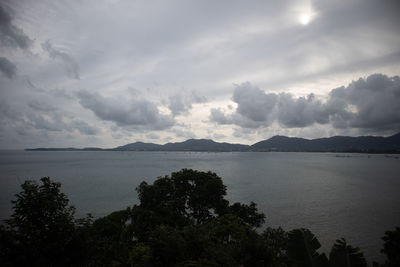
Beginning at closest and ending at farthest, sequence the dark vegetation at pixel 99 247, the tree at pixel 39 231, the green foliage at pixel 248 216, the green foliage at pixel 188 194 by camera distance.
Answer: the dark vegetation at pixel 99 247
the tree at pixel 39 231
the green foliage at pixel 188 194
the green foliage at pixel 248 216

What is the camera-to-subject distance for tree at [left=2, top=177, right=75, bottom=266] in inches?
318

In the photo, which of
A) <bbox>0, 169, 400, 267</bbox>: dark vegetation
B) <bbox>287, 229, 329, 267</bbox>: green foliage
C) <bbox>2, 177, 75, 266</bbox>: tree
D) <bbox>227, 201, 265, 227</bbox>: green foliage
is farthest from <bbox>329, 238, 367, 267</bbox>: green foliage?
<bbox>227, 201, 265, 227</bbox>: green foliage

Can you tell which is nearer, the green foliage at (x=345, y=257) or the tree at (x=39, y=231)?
the green foliage at (x=345, y=257)

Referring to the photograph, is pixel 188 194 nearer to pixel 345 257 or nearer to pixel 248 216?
pixel 248 216

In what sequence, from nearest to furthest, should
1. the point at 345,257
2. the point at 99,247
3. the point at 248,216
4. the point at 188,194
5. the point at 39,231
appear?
1. the point at 345,257
2. the point at 39,231
3. the point at 99,247
4. the point at 188,194
5. the point at 248,216

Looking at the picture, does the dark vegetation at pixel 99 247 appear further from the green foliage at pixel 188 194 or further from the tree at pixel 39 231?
the green foliage at pixel 188 194

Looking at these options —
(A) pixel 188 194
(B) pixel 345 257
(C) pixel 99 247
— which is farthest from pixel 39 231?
(A) pixel 188 194

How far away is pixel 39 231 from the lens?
8.68m

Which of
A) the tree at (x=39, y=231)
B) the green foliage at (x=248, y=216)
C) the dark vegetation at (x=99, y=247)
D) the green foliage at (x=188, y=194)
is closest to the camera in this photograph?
the dark vegetation at (x=99, y=247)

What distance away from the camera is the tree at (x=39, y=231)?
318 inches

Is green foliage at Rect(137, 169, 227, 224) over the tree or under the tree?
under

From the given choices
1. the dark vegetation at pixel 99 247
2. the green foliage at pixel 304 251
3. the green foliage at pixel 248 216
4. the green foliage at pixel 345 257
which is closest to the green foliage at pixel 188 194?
the green foliage at pixel 248 216

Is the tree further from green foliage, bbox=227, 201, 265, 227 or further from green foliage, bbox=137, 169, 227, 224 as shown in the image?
green foliage, bbox=227, 201, 265, 227

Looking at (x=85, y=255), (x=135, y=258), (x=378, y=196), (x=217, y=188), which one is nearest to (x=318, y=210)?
(x=378, y=196)
